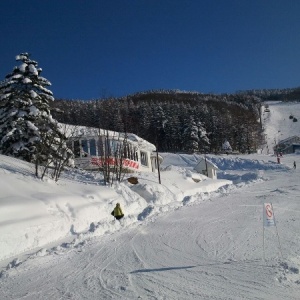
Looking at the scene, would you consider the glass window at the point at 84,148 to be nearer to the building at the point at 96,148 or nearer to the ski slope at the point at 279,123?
the building at the point at 96,148

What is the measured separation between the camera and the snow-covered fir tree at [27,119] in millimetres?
21328

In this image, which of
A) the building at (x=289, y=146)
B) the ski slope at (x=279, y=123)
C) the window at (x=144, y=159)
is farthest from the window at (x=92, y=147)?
the ski slope at (x=279, y=123)

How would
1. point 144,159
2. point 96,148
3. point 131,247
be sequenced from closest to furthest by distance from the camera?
point 131,247
point 96,148
point 144,159

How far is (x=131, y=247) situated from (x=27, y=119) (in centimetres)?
1453

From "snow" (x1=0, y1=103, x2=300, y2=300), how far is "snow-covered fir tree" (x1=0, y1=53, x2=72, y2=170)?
90.5 inches

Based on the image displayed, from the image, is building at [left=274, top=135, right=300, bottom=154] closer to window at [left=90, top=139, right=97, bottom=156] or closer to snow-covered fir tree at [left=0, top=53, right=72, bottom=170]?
window at [left=90, top=139, right=97, bottom=156]

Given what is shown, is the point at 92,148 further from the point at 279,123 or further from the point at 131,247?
the point at 279,123

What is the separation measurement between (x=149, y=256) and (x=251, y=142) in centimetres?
9470

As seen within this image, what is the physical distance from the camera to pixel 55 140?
21.9m

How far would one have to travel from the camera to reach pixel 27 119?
22141mm

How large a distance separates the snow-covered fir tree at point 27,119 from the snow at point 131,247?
230cm

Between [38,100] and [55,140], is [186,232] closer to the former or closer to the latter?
[55,140]

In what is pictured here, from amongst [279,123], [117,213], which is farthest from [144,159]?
[279,123]

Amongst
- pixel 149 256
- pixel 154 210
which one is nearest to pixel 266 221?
pixel 149 256
